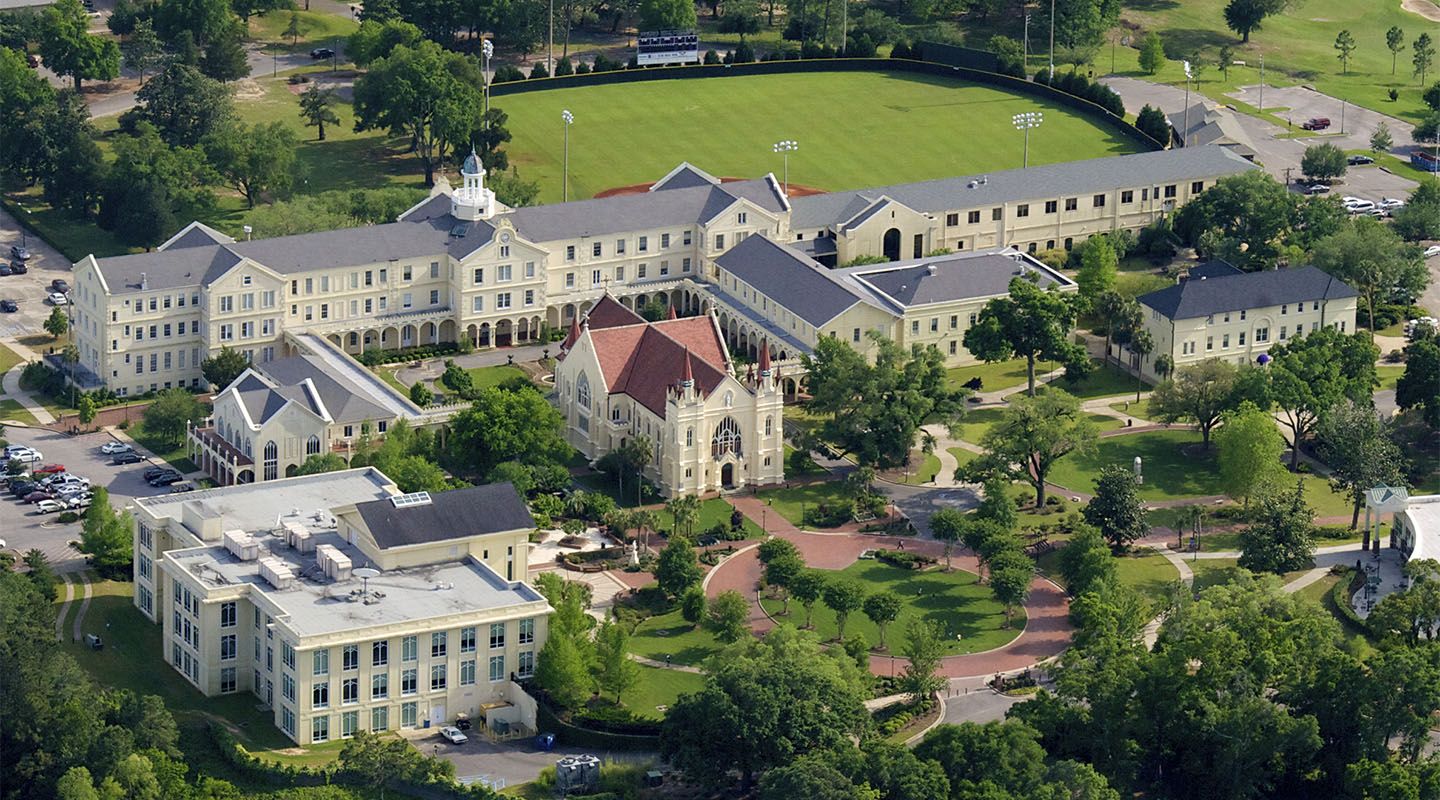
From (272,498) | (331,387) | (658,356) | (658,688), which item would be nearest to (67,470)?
(331,387)

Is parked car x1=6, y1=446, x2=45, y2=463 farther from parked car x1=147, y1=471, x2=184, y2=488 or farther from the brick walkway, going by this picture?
the brick walkway

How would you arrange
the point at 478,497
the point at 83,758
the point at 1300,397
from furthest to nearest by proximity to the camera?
the point at 1300,397
the point at 478,497
the point at 83,758

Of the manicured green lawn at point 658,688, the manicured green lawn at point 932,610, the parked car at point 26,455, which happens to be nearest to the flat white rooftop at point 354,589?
the manicured green lawn at point 658,688

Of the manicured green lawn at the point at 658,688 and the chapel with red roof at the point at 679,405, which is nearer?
the manicured green lawn at the point at 658,688

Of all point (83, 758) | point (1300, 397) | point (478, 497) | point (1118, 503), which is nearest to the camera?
point (83, 758)

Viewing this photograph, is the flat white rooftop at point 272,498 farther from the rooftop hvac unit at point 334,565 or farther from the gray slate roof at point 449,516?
the rooftop hvac unit at point 334,565

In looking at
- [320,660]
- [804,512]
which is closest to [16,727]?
[320,660]

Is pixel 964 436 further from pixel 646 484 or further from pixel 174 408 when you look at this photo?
pixel 174 408
